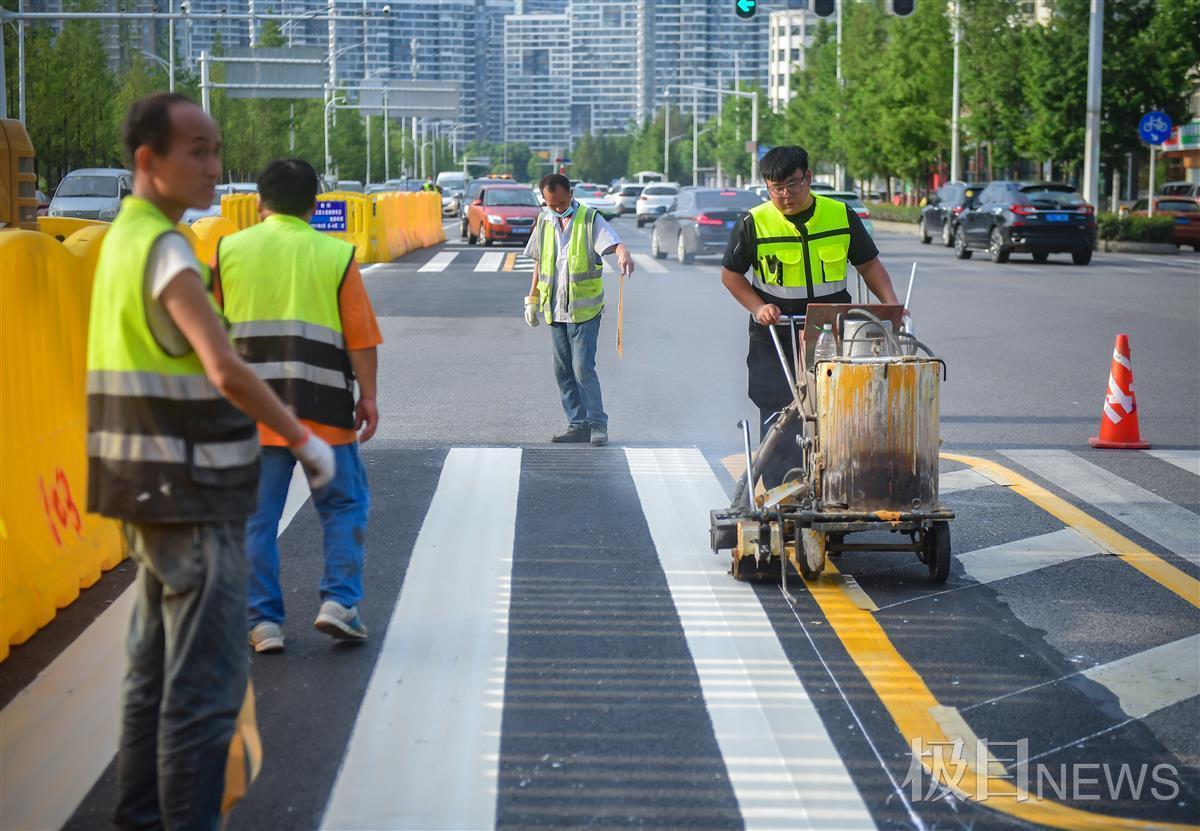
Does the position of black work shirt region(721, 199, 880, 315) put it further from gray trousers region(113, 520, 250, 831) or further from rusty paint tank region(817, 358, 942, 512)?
gray trousers region(113, 520, 250, 831)

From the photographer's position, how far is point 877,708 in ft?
17.8

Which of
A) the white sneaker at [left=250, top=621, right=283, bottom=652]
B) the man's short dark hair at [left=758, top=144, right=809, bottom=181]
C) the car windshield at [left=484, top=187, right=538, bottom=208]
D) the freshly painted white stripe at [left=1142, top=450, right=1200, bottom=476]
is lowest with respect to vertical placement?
the freshly painted white stripe at [left=1142, top=450, right=1200, bottom=476]

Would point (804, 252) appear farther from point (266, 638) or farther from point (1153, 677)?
point (266, 638)

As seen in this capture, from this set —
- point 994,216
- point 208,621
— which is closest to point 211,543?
point 208,621

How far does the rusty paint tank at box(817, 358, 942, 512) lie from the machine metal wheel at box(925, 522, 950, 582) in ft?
0.70

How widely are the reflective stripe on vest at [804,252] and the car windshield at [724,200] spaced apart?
25.9 m

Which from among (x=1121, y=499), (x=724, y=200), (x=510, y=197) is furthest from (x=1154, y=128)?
(x=1121, y=499)

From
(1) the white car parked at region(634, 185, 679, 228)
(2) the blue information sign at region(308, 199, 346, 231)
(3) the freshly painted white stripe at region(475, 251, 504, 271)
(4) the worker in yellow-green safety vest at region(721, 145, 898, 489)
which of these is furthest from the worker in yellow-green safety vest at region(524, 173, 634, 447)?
(1) the white car parked at region(634, 185, 679, 228)

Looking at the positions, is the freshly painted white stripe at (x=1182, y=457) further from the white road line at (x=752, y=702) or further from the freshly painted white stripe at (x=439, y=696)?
the freshly painted white stripe at (x=439, y=696)


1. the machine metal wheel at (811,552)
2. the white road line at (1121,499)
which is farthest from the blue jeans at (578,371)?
the machine metal wheel at (811,552)

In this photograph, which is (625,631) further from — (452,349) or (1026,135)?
(1026,135)

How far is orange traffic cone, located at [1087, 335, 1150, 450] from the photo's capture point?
433 inches

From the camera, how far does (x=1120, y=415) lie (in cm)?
1111

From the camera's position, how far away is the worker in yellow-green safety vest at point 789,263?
7754mm
